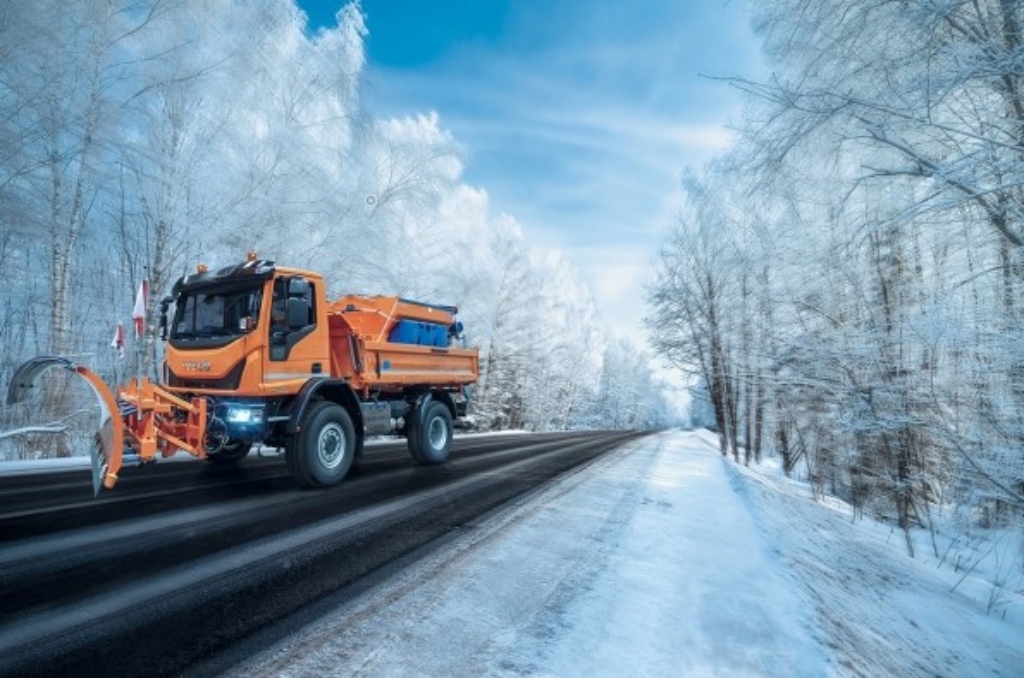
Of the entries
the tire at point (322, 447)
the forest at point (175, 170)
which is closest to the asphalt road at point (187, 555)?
the tire at point (322, 447)

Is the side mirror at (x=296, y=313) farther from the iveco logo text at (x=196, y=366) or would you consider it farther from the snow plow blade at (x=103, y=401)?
the snow plow blade at (x=103, y=401)

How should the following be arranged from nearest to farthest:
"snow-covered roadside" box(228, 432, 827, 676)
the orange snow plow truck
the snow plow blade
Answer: "snow-covered roadside" box(228, 432, 827, 676) → the snow plow blade → the orange snow plow truck

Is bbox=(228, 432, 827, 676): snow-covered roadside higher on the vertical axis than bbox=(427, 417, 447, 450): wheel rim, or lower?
lower

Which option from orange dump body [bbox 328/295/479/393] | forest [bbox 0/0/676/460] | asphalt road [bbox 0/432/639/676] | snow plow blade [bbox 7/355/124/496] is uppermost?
forest [bbox 0/0/676/460]

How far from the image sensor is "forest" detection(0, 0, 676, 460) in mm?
8906

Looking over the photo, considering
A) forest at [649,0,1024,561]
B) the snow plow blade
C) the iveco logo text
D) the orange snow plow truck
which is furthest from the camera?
the iveco logo text

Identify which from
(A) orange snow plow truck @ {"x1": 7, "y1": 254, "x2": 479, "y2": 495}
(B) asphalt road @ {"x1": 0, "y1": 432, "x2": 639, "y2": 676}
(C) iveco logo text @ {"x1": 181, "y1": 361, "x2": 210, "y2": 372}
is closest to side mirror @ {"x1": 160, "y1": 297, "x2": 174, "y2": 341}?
(A) orange snow plow truck @ {"x1": 7, "y1": 254, "x2": 479, "y2": 495}

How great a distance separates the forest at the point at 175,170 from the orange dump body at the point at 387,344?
2.41 metres

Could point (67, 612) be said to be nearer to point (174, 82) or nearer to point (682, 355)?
point (174, 82)

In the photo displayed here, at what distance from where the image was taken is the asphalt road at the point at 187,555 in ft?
7.22

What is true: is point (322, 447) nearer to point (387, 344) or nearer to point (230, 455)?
point (387, 344)

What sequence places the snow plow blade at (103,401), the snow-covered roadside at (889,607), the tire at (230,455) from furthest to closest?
the tire at (230,455), the snow plow blade at (103,401), the snow-covered roadside at (889,607)

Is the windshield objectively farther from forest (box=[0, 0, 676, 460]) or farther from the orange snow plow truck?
forest (box=[0, 0, 676, 460])

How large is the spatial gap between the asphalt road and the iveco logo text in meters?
1.36
